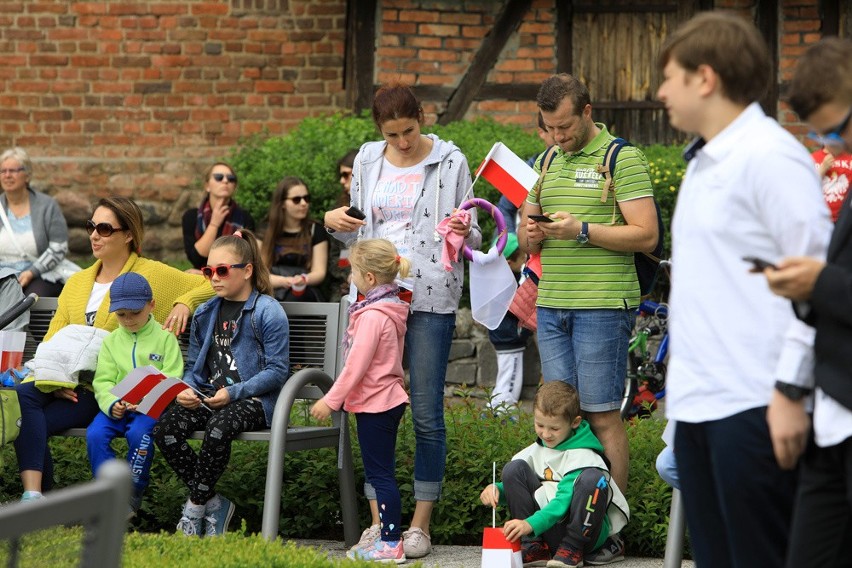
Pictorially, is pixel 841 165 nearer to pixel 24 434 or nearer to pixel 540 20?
pixel 24 434

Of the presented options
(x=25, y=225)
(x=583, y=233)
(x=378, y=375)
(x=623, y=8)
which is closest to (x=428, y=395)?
(x=378, y=375)

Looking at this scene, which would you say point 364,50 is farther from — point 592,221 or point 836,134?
point 836,134

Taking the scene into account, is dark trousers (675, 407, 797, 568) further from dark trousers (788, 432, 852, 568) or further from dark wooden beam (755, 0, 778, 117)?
dark wooden beam (755, 0, 778, 117)

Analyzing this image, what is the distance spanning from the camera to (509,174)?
18.4ft

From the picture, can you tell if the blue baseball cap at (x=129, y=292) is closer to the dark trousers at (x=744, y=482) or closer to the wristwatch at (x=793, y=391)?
the dark trousers at (x=744, y=482)

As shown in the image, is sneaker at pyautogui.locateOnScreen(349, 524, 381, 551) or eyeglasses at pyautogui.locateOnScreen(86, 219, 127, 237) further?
eyeglasses at pyautogui.locateOnScreen(86, 219, 127, 237)

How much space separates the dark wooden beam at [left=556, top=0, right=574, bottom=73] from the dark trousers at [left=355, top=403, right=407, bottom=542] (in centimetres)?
690

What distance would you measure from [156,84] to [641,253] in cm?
753

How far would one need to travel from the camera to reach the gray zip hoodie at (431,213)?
5441mm

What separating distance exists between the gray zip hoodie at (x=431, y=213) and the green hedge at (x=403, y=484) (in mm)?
843

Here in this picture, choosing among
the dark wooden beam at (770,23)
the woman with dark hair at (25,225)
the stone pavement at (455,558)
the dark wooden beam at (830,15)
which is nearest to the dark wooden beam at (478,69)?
the dark wooden beam at (770,23)

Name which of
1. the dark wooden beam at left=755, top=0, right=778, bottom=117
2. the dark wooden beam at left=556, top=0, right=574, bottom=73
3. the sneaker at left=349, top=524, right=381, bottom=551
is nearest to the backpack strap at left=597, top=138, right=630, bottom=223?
the sneaker at left=349, top=524, right=381, bottom=551

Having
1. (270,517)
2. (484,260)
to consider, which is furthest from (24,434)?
(484,260)

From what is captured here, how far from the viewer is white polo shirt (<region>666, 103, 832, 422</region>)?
Answer: 2.84 meters
